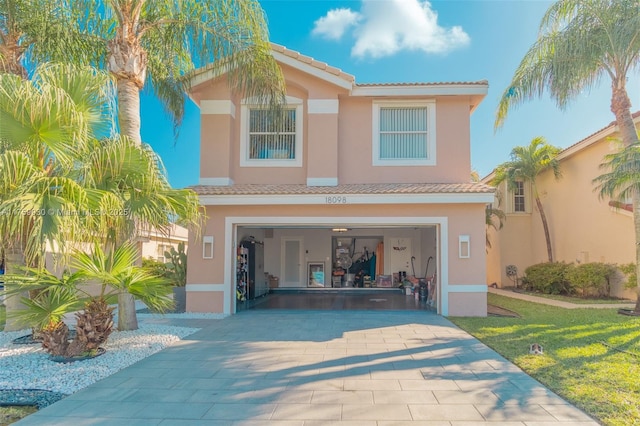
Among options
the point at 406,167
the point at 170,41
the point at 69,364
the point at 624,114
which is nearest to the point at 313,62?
→ the point at 170,41

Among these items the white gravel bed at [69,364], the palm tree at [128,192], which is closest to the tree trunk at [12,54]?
the palm tree at [128,192]

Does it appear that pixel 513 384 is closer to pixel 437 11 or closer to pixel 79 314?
pixel 79 314

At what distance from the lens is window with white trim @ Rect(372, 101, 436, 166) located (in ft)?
40.0

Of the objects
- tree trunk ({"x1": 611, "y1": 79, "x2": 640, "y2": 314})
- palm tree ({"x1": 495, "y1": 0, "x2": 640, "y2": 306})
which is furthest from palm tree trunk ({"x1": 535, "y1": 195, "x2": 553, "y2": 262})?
palm tree ({"x1": 495, "y1": 0, "x2": 640, "y2": 306})

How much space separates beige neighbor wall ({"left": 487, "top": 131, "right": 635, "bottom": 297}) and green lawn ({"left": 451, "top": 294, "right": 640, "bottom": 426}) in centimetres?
427

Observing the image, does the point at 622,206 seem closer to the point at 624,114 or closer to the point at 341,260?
the point at 624,114

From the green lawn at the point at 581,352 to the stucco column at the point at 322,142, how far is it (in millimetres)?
5337

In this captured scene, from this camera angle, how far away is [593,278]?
14516 mm

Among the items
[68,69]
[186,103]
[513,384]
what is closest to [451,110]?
[186,103]

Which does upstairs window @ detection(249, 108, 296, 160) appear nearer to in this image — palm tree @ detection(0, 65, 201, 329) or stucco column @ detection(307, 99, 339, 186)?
stucco column @ detection(307, 99, 339, 186)

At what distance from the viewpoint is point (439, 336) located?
27.6ft

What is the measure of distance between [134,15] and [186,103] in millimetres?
3222

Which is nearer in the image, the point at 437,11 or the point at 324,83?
the point at 324,83

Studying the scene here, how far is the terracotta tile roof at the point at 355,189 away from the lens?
35.4 ft
